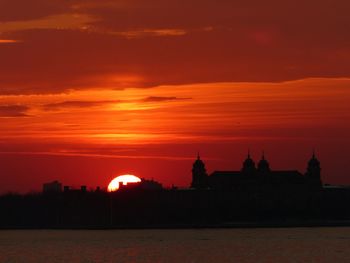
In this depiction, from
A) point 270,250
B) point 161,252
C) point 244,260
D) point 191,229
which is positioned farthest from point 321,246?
point 191,229

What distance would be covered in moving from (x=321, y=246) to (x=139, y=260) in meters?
32.2

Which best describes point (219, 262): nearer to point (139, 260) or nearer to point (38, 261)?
point (139, 260)

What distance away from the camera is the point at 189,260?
9112cm

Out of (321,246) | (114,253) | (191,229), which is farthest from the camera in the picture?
(191,229)

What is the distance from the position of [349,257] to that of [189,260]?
12786 mm

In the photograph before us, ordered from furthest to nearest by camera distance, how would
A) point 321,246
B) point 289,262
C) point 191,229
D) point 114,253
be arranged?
point 191,229, point 321,246, point 114,253, point 289,262

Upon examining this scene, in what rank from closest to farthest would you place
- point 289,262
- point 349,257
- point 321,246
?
point 289,262, point 349,257, point 321,246

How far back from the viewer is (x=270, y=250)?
110 metres

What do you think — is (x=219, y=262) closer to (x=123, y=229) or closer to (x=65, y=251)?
(x=65, y=251)

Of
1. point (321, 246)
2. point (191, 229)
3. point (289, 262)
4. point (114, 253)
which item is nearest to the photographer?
point (289, 262)

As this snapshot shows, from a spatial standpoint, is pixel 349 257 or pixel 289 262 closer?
pixel 289 262

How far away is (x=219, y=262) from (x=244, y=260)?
305cm

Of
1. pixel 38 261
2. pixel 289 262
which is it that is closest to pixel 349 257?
pixel 289 262

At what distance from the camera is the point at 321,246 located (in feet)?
389
